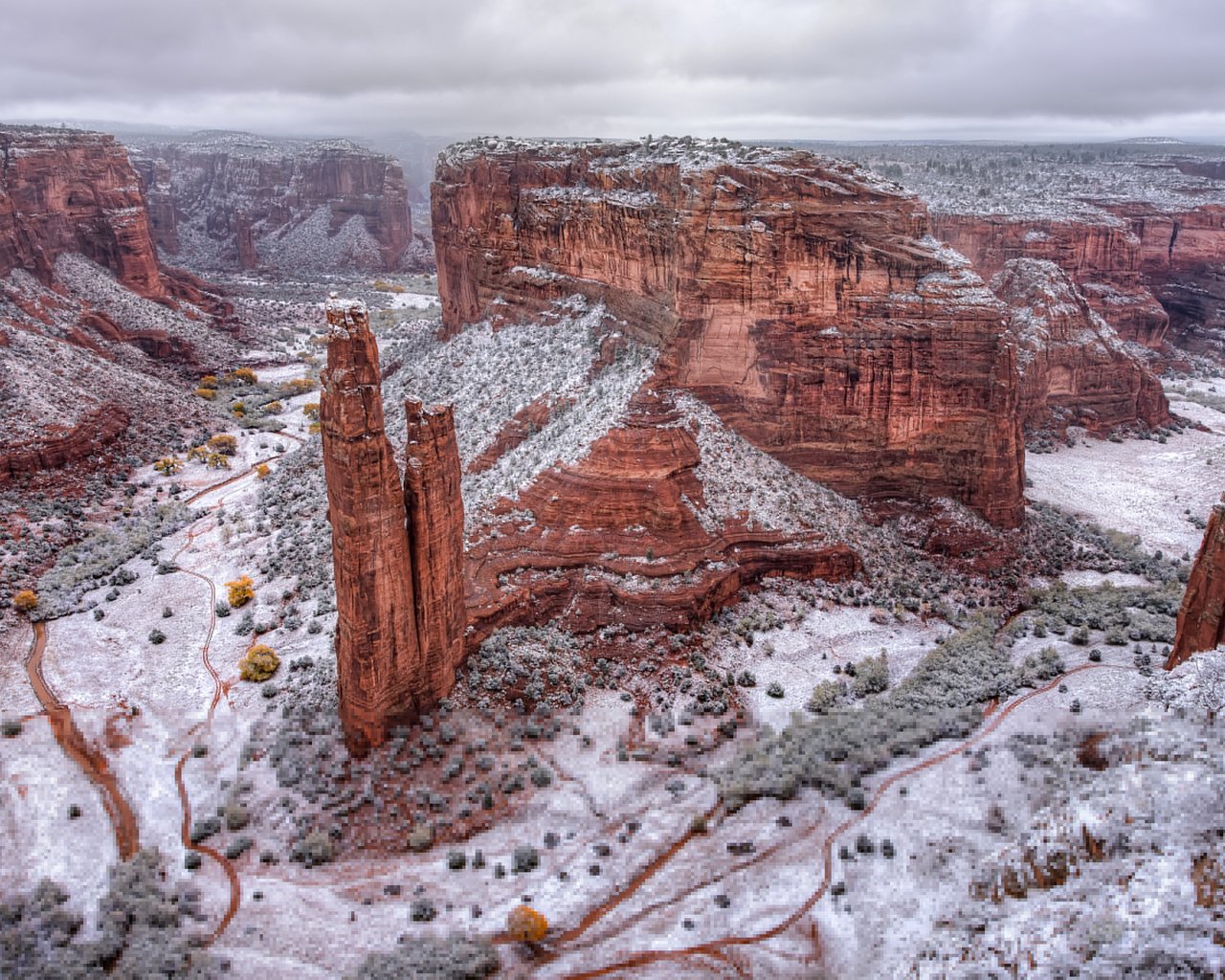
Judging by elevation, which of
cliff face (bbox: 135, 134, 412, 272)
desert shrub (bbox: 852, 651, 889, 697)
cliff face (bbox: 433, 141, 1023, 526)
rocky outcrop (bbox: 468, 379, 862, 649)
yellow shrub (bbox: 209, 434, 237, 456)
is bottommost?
desert shrub (bbox: 852, 651, 889, 697)

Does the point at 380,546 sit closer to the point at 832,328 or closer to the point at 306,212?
the point at 832,328

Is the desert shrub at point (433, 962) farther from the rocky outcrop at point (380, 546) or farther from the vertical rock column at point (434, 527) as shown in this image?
the vertical rock column at point (434, 527)

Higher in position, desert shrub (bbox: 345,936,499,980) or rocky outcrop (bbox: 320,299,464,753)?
rocky outcrop (bbox: 320,299,464,753)

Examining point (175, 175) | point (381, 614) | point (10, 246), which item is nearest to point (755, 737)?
point (381, 614)

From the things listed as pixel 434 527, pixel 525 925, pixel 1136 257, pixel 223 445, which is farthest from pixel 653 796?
pixel 1136 257

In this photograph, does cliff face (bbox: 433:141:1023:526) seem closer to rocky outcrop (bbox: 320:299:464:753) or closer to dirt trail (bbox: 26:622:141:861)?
rocky outcrop (bbox: 320:299:464:753)

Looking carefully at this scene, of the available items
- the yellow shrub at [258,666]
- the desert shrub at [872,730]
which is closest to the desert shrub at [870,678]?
the desert shrub at [872,730]

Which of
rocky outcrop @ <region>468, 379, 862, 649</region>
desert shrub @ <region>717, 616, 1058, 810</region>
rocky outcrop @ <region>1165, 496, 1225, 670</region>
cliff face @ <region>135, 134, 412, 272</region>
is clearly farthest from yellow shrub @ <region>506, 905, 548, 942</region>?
cliff face @ <region>135, 134, 412, 272</region>
